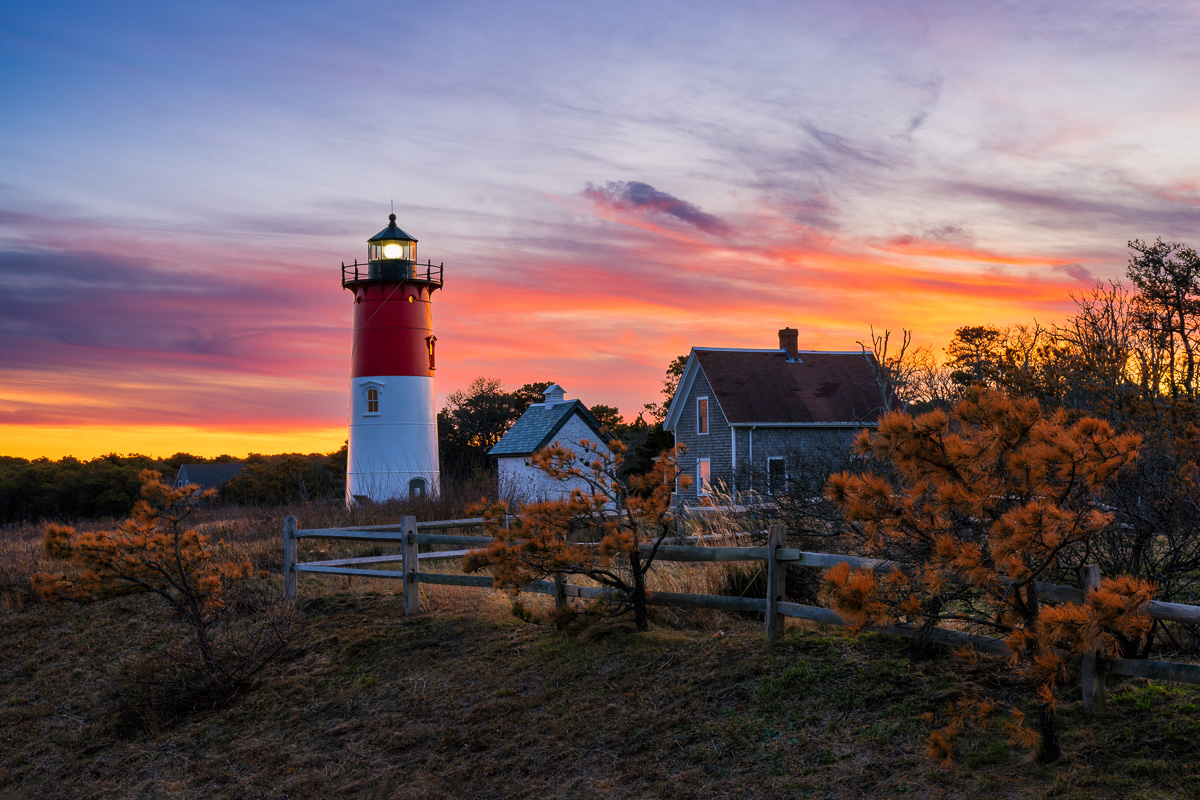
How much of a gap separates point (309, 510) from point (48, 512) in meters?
26.2

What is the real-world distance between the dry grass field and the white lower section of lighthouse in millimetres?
16728

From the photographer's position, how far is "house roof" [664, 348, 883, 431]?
31969 millimetres

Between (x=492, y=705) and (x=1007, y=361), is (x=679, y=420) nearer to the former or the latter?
(x=1007, y=361)

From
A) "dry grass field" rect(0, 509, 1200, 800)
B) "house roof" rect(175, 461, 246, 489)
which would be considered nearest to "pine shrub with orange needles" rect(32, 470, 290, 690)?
"dry grass field" rect(0, 509, 1200, 800)

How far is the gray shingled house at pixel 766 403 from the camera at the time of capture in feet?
104

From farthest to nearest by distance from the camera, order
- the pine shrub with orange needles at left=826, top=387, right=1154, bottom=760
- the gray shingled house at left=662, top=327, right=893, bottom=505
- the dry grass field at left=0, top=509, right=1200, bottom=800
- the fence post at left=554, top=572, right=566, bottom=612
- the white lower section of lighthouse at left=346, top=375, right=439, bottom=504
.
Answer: the gray shingled house at left=662, top=327, right=893, bottom=505
the white lower section of lighthouse at left=346, top=375, right=439, bottom=504
the fence post at left=554, top=572, right=566, bottom=612
the dry grass field at left=0, top=509, right=1200, bottom=800
the pine shrub with orange needles at left=826, top=387, right=1154, bottom=760

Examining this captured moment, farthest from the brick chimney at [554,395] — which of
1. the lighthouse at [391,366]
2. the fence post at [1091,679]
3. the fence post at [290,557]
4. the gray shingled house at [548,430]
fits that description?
the fence post at [1091,679]

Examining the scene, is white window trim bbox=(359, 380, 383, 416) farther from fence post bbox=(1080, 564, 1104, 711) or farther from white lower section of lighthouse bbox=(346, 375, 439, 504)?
fence post bbox=(1080, 564, 1104, 711)

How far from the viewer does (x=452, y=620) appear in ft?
36.1

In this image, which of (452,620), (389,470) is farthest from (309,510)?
(452,620)

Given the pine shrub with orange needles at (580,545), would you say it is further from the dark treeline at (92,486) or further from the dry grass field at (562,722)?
the dark treeline at (92,486)

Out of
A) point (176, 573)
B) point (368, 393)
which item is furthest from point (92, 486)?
point (176, 573)

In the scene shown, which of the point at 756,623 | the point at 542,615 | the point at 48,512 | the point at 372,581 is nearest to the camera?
the point at 756,623

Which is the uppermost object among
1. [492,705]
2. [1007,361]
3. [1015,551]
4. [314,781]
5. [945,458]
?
[1007,361]
